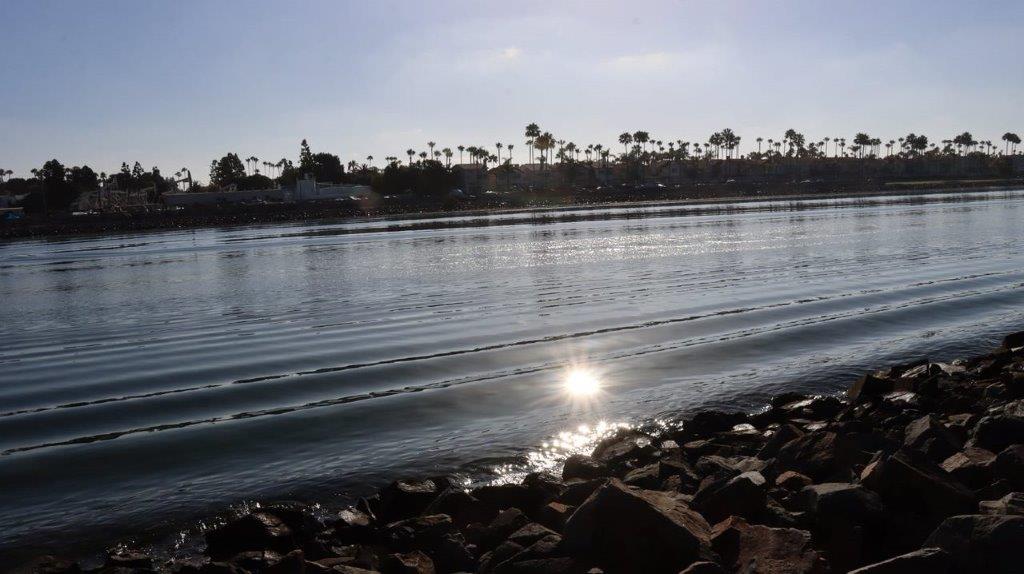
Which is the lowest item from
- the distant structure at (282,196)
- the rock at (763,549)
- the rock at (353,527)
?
the rock at (353,527)

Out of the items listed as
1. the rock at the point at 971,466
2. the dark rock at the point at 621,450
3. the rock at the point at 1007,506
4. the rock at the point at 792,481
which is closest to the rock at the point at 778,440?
the rock at the point at 792,481

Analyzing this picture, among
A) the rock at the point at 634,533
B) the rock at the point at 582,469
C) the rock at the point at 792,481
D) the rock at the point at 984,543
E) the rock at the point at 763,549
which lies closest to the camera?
the rock at the point at 984,543

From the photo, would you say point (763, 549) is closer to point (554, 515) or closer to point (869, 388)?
point (554, 515)

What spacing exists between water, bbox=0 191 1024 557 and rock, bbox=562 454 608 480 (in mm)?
747

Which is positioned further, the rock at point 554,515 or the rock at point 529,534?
the rock at point 554,515

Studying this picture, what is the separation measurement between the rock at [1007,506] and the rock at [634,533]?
202 centimetres

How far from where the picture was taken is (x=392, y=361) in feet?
52.0

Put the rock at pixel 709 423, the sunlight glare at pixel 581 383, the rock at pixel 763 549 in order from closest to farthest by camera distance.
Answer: the rock at pixel 763 549
the rock at pixel 709 423
the sunlight glare at pixel 581 383

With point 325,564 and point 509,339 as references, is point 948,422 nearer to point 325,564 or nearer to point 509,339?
point 325,564

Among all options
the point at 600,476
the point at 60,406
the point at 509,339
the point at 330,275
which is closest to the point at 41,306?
the point at 330,275

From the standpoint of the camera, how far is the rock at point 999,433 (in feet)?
27.1

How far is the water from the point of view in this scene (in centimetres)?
993

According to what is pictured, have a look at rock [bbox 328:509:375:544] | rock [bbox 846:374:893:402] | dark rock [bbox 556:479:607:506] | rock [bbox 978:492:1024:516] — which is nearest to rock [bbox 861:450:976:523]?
rock [bbox 978:492:1024:516]

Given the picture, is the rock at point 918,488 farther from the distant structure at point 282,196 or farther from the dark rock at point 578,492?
the distant structure at point 282,196
